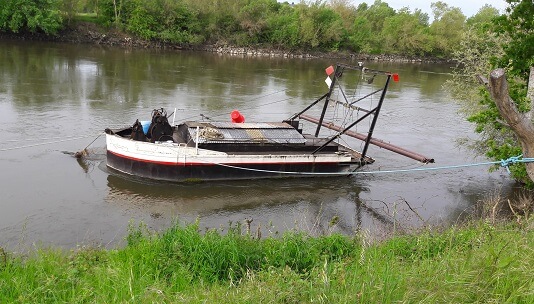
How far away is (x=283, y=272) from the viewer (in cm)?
623

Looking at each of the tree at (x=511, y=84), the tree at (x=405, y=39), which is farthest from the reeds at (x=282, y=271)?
the tree at (x=405, y=39)

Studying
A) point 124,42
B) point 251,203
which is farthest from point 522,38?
point 124,42

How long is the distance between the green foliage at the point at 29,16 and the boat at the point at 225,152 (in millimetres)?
40608

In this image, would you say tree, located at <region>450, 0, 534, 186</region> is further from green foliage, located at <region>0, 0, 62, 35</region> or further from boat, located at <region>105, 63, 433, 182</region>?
green foliage, located at <region>0, 0, 62, 35</region>

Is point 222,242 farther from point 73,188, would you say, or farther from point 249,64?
point 249,64

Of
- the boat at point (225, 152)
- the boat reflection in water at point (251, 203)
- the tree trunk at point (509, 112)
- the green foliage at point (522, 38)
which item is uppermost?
the green foliage at point (522, 38)

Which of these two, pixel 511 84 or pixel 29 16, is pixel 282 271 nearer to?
pixel 511 84

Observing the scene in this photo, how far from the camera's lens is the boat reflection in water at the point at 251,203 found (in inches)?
522

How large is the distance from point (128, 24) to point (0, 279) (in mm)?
57030

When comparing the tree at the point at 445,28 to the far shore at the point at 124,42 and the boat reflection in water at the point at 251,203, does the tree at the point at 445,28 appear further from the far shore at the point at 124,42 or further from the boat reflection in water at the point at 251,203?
the boat reflection in water at the point at 251,203

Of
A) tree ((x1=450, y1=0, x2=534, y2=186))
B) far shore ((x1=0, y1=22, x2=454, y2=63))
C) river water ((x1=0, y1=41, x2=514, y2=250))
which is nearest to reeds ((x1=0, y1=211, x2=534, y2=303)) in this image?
river water ((x1=0, y1=41, x2=514, y2=250))

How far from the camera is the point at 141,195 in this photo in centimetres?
1448

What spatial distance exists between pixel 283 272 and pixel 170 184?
974cm

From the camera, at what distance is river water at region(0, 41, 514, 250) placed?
41.7ft
